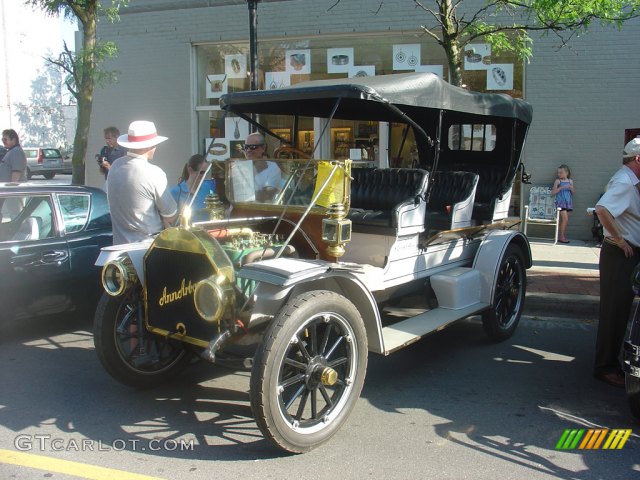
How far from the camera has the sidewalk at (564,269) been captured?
7.53 metres

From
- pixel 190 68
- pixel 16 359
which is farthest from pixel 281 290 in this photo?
pixel 190 68

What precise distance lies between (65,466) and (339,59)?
10.0 metres

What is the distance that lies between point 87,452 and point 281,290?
147cm

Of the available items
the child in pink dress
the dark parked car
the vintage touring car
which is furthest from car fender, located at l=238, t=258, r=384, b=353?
the child in pink dress


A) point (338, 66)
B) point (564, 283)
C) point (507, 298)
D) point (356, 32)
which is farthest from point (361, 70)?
point (507, 298)

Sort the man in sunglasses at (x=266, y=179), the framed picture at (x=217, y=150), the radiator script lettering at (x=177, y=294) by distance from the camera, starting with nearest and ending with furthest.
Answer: the radiator script lettering at (x=177, y=294) < the man in sunglasses at (x=266, y=179) < the framed picture at (x=217, y=150)

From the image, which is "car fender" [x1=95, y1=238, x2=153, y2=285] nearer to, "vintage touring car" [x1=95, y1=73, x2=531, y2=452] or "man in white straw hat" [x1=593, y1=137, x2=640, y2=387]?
"vintage touring car" [x1=95, y1=73, x2=531, y2=452]

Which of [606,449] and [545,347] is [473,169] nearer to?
[545,347]

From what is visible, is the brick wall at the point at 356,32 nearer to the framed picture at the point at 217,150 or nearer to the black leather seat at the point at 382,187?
the framed picture at the point at 217,150

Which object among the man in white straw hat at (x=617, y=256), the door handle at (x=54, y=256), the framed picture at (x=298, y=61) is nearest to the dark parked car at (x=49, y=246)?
the door handle at (x=54, y=256)

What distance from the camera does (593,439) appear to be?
12.5 feet

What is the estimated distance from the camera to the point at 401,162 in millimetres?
7488

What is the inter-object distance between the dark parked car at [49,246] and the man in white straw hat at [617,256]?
14.7ft

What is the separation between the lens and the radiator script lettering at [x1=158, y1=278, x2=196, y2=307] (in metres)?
3.84
